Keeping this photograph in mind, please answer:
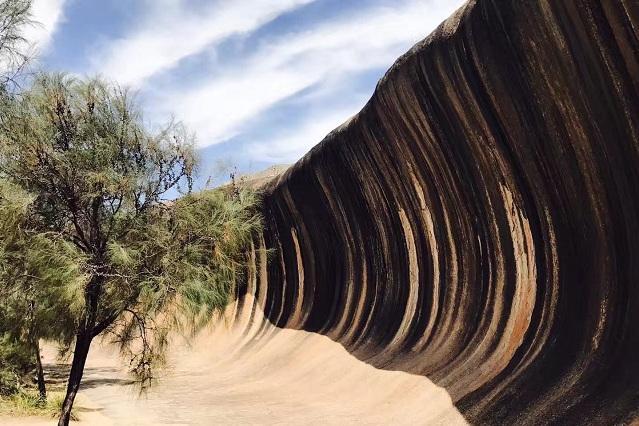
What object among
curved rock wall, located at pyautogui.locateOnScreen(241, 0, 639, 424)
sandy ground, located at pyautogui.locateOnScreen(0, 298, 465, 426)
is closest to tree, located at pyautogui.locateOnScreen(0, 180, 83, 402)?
sandy ground, located at pyautogui.locateOnScreen(0, 298, 465, 426)

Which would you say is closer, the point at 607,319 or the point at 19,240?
the point at 607,319

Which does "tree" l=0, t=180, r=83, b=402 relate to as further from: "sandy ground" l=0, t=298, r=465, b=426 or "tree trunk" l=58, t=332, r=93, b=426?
"sandy ground" l=0, t=298, r=465, b=426

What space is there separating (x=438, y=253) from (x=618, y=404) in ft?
19.7

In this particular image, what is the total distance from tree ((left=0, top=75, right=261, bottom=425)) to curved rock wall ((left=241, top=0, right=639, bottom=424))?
4.27 meters

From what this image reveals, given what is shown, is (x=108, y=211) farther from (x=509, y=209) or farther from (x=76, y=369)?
(x=509, y=209)

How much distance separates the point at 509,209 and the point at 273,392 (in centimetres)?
794

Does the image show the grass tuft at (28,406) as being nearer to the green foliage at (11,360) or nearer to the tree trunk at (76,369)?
the green foliage at (11,360)

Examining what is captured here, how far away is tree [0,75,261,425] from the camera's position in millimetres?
9078

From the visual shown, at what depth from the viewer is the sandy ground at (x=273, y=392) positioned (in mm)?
10977

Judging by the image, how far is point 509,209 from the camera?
9.88 m

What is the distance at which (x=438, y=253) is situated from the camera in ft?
40.5

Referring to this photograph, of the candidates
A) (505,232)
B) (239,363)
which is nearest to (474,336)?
(505,232)

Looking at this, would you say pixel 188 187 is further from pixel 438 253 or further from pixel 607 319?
pixel 607 319

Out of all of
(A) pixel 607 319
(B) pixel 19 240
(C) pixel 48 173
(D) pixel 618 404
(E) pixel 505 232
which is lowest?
(D) pixel 618 404
